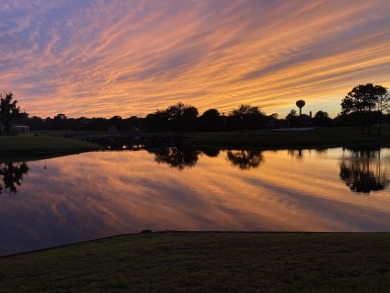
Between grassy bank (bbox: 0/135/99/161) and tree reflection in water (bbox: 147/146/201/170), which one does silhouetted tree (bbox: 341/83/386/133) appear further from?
grassy bank (bbox: 0/135/99/161)

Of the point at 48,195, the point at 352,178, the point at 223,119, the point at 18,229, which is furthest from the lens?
the point at 223,119

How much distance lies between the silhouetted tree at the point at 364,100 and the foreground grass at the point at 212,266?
11292 cm

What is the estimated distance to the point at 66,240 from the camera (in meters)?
15.6

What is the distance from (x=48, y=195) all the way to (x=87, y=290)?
21.3 meters

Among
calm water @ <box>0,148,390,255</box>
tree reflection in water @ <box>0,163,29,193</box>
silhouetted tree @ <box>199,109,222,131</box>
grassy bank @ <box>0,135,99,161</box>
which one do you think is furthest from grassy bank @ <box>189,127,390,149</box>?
silhouetted tree @ <box>199,109,222,131</box>

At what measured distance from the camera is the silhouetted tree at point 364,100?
111 m

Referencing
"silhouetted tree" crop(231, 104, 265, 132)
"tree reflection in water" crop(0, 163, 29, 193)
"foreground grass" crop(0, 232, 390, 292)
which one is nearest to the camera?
"foreground grass" crop(0, 232, 390, 292)

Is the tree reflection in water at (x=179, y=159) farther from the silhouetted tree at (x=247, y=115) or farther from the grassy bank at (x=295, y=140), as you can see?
the silhouetted tree at (x=247, y=115)

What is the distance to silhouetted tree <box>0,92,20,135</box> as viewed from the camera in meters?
85.8

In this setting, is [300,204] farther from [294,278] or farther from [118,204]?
[294,278]

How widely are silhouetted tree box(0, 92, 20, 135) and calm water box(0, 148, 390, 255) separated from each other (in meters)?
55.5

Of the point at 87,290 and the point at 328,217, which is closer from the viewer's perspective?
the point at 87,290

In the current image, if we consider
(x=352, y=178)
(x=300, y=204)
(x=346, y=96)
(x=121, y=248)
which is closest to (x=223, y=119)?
(x=346, y=96)

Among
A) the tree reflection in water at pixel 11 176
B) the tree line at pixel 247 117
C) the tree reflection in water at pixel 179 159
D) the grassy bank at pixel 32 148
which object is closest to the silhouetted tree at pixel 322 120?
the tree line at pixel 247 117
